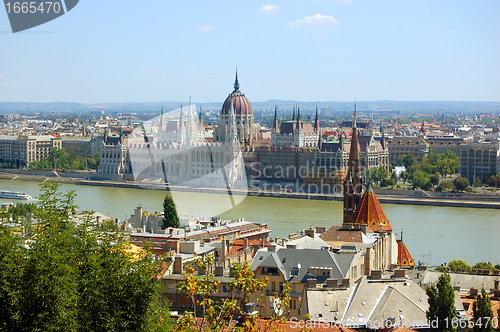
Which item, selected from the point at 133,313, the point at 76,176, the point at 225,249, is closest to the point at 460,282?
the point at 225,249

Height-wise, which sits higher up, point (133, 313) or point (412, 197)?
point (133, 313)

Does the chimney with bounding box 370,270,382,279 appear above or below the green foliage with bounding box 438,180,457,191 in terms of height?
above

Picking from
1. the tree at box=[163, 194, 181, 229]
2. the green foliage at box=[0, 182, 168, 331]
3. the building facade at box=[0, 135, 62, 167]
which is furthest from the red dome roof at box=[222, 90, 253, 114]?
the green foliage at box=[0, 182, 168, 331]

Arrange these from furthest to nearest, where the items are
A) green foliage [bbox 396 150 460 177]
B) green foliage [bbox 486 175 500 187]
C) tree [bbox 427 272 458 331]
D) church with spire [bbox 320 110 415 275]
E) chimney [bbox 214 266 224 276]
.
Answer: green foliage [bbox 396 150 460 177] → green foliage [bbox 486 175 500 187] → church with spire [bbox 320 110 415 275] → chimney [bbox 214 266 224 276] → tree [bbox 427 272 458 331]

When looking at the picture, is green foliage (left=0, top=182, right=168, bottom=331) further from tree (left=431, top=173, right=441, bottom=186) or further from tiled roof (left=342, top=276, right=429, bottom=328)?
tree (left=431, top=173, right=441, bottom=186)

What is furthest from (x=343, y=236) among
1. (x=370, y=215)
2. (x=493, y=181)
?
(x=493, y=181)

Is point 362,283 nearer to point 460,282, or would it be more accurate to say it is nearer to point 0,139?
point 460,282
